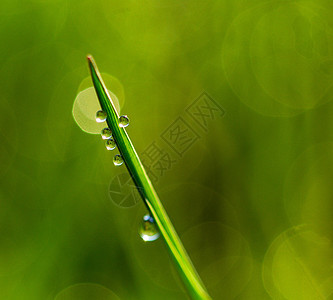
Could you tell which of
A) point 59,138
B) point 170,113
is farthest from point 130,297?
point 170,113

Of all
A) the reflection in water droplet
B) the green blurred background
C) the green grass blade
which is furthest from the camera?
the reflection in water droplet

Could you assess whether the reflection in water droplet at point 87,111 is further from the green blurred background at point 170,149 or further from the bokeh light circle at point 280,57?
the bokeh light circle at point 280,57

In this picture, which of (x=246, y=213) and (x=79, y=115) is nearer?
(x=246, y=213)

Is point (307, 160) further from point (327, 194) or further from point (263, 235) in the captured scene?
point (263, 235)

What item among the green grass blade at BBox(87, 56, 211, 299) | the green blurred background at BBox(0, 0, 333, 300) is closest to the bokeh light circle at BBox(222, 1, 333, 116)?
the green blurred background at BBox(0, 0, 333, 300)

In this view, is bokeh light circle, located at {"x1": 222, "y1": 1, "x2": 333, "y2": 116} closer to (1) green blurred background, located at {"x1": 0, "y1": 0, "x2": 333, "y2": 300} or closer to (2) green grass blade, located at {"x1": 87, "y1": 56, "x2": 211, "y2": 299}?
(1) green blurred background, located at {"x1": 0, "y1": 0, "x2": 333, "y2": 300}

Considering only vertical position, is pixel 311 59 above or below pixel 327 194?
above

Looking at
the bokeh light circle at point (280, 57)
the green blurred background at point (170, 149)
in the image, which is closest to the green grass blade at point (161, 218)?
the green blurred background at point (170, 149)

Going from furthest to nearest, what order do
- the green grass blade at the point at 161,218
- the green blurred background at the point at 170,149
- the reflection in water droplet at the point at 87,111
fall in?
the reflection in water droplet at the point at 87,111 → the green blurred background at the point at 170,149 → the green grass blade at the point at 161,218
